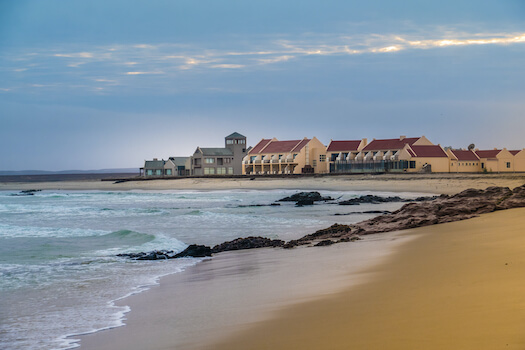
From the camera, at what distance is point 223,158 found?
89.4 m

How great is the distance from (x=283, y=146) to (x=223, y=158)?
1278 centimetres

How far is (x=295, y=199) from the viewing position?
112 ft

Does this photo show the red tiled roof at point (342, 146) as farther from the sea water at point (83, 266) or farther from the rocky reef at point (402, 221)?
the rocky reef at point (402, 221)

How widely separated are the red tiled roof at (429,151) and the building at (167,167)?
42853 mm

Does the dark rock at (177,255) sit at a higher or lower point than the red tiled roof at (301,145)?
lower

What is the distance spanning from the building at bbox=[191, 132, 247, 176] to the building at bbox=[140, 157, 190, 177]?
5.12 meters

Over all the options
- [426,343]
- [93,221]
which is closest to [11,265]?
[426,343]

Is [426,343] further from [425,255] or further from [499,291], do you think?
[425,255]

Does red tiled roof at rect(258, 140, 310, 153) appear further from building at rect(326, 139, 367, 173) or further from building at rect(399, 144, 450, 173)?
building at rect(399, 144, 450, 173)

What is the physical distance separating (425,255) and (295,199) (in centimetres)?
2661

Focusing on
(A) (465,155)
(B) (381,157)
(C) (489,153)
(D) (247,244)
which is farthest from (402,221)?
(C) (489,153)

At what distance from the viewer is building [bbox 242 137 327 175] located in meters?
78.3

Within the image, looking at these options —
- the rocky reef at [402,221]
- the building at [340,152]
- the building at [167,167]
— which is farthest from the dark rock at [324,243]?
the building at [167,167]

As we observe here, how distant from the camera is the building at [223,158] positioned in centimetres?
8900
